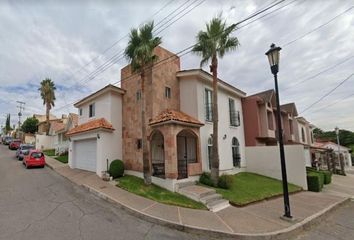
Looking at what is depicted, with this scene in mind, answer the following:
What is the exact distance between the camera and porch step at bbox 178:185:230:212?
933 cm

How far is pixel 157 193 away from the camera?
10688mm

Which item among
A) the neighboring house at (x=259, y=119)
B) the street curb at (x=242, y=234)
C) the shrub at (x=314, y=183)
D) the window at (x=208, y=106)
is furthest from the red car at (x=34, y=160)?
the shrub at (x=314, y=183)

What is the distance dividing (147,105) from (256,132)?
434 inches

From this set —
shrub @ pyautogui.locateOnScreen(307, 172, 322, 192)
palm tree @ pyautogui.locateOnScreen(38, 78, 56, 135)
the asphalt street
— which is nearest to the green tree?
palm tree @ pyautogui.locateOnScreen(38, 78, 56, 135)

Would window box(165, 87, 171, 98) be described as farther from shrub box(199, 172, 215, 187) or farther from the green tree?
the green tree

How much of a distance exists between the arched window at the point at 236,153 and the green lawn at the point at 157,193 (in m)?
8.47

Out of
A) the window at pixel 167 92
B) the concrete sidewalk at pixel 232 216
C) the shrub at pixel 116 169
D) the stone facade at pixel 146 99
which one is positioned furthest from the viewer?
the window at pixel 167 92

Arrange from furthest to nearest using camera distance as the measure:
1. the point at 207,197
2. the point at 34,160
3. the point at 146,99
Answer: the point at 34,160 → the point at 146,99 → the point at 207,197

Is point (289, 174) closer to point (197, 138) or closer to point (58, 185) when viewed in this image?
point (197, 138)

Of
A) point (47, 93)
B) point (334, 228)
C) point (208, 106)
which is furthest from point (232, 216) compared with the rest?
point (47, 93)

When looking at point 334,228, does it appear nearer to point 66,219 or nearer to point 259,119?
point 66,219

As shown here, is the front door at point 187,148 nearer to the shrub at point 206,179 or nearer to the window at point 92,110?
the shrub at point 206,179

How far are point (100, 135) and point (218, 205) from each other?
30.9ft

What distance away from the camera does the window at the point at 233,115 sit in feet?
59.5
